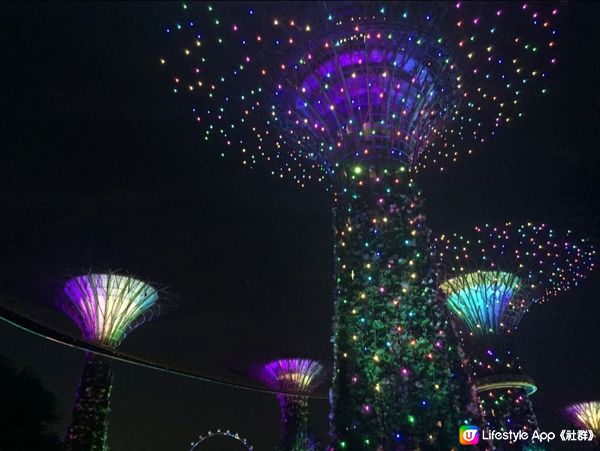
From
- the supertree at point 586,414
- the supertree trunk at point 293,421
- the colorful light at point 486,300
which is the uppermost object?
the colorful light at point 486,300

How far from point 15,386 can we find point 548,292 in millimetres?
22703

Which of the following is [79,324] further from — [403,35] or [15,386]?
[403,35]

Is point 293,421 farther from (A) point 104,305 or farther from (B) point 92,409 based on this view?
(B) point 92,409

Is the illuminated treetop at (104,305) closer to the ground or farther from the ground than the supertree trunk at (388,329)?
farther from the ground

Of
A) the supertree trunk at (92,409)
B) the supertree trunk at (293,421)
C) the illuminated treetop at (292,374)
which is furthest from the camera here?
the illuminated treetop at (292,374)

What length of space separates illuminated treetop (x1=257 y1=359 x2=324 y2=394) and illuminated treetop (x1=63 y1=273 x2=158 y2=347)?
555 inches

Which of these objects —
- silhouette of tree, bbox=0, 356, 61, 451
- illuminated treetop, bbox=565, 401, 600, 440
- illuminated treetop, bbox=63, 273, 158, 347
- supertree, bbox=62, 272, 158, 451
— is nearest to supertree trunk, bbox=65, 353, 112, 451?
supertree, bbox=62, 272, 158, 451

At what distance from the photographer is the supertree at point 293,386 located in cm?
3018

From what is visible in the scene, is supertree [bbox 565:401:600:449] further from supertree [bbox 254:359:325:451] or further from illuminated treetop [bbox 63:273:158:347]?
illuminated treetop [bbox 63:273:158:347]

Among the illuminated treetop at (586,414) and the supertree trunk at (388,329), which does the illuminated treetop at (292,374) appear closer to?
the supertree trunk at (388,329)

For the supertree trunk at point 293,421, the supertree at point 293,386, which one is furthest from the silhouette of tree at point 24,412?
the supertree trunk at point 293,421

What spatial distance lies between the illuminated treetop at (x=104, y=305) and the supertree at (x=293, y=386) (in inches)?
519

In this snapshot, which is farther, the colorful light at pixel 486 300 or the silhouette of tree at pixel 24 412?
the colorful light at pixel 486 300

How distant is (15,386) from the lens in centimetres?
596
